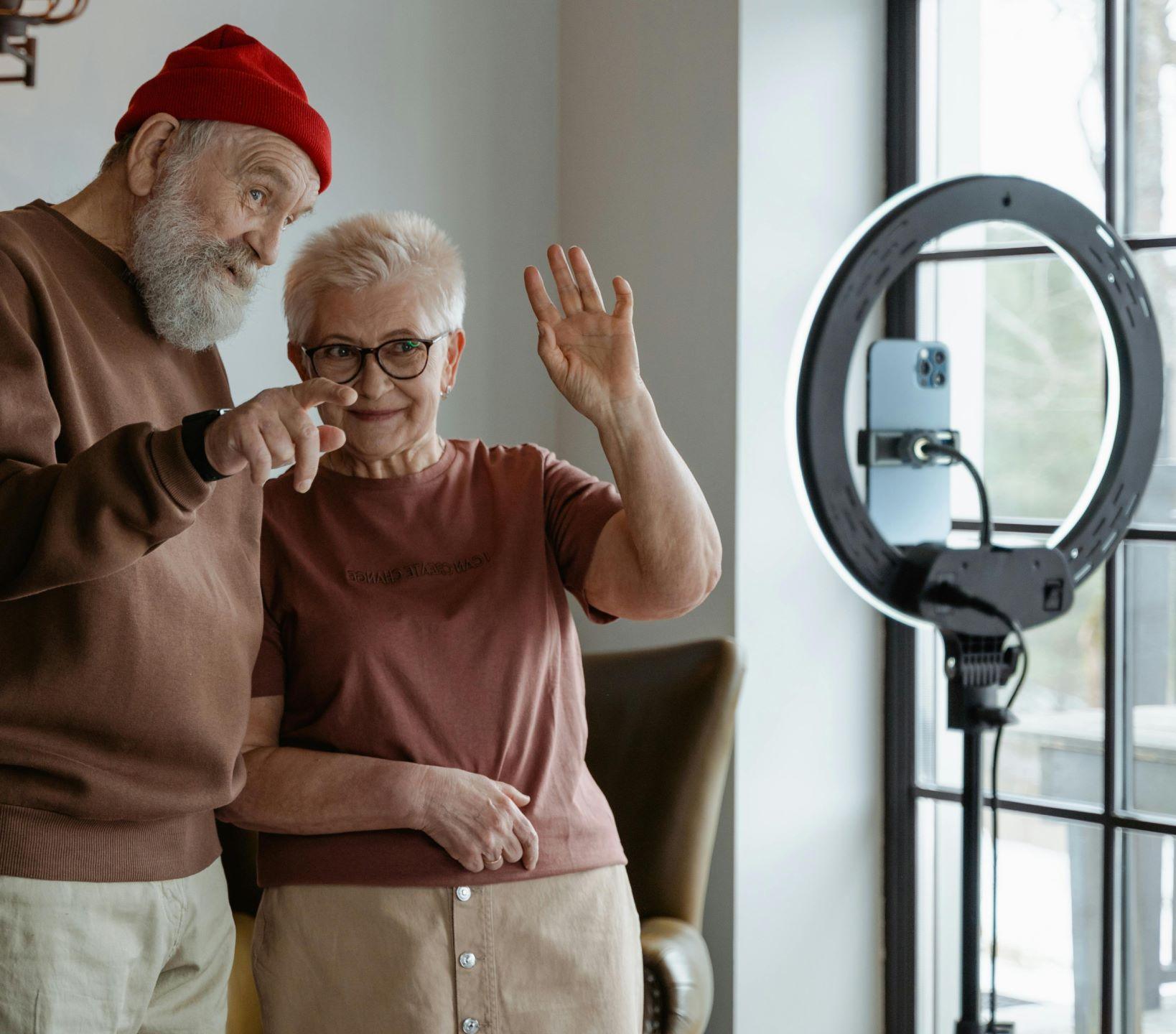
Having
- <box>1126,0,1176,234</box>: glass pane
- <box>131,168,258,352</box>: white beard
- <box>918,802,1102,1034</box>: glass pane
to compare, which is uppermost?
<box>1126,0,1176,234</box>: glass pane

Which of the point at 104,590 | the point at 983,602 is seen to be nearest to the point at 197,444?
the point at 104,590

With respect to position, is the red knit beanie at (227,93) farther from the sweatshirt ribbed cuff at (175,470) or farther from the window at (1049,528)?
the window at (1049,528)

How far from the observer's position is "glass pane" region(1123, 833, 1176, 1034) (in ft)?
7.13

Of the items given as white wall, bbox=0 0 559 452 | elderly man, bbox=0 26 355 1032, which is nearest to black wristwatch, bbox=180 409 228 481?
elderly man, bbox=0 26 355 1032

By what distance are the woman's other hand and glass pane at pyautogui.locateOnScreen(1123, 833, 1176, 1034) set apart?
1.43 m

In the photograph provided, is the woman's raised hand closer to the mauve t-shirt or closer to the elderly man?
the mauve t-shirt

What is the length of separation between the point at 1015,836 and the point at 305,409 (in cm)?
192

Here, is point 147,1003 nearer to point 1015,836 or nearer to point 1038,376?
point 1015,836

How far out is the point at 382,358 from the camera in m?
1.37

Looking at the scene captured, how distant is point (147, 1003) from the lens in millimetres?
1250

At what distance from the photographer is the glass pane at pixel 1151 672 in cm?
216

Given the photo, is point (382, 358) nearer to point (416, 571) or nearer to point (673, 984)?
point (416, 571)

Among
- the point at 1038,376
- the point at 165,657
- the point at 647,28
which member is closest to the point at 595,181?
the point at 647,28

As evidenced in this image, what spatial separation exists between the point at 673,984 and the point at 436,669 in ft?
2.62
